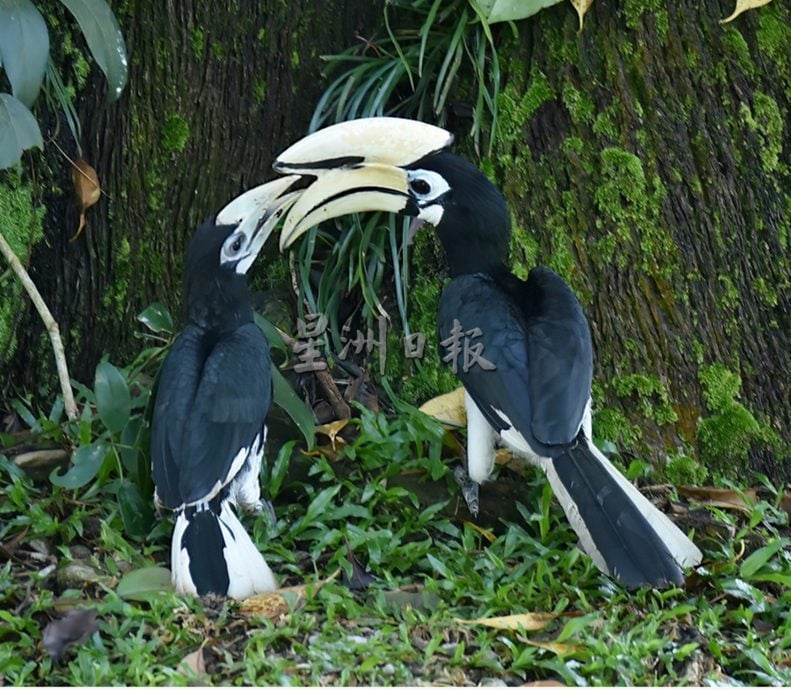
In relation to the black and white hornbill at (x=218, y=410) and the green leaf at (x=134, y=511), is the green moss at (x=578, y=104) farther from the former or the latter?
the green leaf at (x=134, y=511)

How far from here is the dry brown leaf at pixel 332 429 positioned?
3938 mm

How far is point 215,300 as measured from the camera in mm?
3918

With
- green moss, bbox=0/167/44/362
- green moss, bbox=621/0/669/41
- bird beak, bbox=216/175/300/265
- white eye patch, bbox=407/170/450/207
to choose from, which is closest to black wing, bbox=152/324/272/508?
bird beak, bbox=216/175/300/265

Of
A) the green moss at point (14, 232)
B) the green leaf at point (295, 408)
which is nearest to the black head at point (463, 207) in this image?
the green leaf at point (295, 408)

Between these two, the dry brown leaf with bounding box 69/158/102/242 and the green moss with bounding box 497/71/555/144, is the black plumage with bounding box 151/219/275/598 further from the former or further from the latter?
the green moss with bounding box 497/71/555/144

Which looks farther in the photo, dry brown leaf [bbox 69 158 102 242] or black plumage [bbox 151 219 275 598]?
dry brown leaf [bbox 69 158 102 242]

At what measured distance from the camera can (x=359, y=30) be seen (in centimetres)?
431

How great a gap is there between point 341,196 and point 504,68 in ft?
2.37

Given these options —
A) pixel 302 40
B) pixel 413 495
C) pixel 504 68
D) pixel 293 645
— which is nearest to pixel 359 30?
pixel 302 40

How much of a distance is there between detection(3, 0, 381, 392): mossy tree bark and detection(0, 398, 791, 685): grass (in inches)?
27.2

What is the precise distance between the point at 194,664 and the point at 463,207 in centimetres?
165

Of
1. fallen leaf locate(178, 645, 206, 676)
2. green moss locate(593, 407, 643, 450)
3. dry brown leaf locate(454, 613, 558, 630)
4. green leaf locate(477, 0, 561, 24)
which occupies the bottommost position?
fallen leaf locate(178, 645, 206, 676)

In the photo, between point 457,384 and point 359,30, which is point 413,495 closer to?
point 457,384

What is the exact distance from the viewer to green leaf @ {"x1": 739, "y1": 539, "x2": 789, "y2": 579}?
11.4 ft
